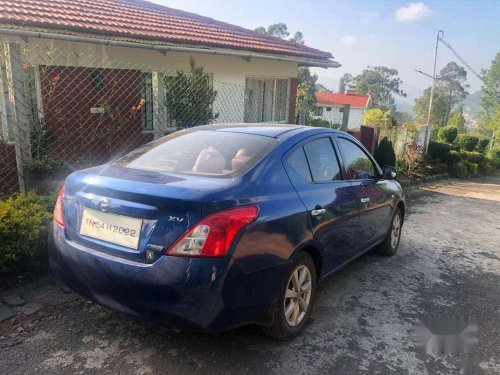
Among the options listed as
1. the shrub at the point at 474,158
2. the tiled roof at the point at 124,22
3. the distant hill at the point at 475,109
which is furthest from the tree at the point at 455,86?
the tiled roof at the point at 124,22

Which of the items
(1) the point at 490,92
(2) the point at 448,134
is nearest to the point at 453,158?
(2) the point at 448,134

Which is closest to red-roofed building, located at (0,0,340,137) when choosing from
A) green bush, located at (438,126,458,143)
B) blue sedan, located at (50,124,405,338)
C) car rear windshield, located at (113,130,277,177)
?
car rear windshield, located at (113,130,277,177)

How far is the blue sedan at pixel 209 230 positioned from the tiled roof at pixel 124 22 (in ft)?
16.1

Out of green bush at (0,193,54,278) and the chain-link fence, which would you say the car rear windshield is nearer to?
green bush at (0,193,54,278)

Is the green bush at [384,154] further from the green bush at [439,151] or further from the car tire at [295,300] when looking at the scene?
the car tire at [295,300]

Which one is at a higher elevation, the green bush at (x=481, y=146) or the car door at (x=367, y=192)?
the car door at (x=367, y=192)

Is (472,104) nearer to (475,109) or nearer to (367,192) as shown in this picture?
(475,109)

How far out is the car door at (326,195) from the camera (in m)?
3.19

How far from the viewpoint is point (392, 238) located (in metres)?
5.14

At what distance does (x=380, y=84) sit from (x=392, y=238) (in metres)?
94.4

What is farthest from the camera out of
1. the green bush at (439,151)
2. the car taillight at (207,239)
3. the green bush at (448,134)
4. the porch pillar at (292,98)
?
the green bush at (448,134)

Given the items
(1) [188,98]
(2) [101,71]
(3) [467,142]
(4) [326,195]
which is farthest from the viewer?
(3) [467,142]

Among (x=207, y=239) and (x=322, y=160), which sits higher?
(x=322, y=160)

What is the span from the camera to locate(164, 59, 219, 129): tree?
7122mm
